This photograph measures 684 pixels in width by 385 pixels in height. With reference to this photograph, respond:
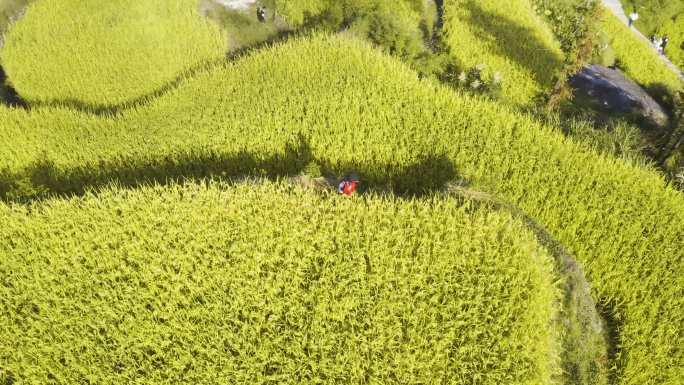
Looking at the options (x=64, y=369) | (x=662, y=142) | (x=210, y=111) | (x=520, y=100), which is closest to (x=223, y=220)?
(x=64, y=369)

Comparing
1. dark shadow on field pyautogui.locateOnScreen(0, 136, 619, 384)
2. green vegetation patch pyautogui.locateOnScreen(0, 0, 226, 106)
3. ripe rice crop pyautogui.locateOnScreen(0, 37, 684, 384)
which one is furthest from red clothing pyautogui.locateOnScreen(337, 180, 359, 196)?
green vegetation patch pyautogui.locateOnScreen(0, 0, 226, 106)

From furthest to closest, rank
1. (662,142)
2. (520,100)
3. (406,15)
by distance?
(406,15), (520,100), (662,142)

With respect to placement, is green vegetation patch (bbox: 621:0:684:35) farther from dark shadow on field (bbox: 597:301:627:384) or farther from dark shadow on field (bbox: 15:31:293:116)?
dark shadow on field (bbox: 597:301:627:384)

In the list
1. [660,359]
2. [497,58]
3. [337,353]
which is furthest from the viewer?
[497,58]

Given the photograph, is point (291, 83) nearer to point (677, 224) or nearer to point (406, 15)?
point (406, 15)

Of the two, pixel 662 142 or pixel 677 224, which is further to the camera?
pixel 662 142

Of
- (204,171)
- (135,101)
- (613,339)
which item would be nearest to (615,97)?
(613,339)
